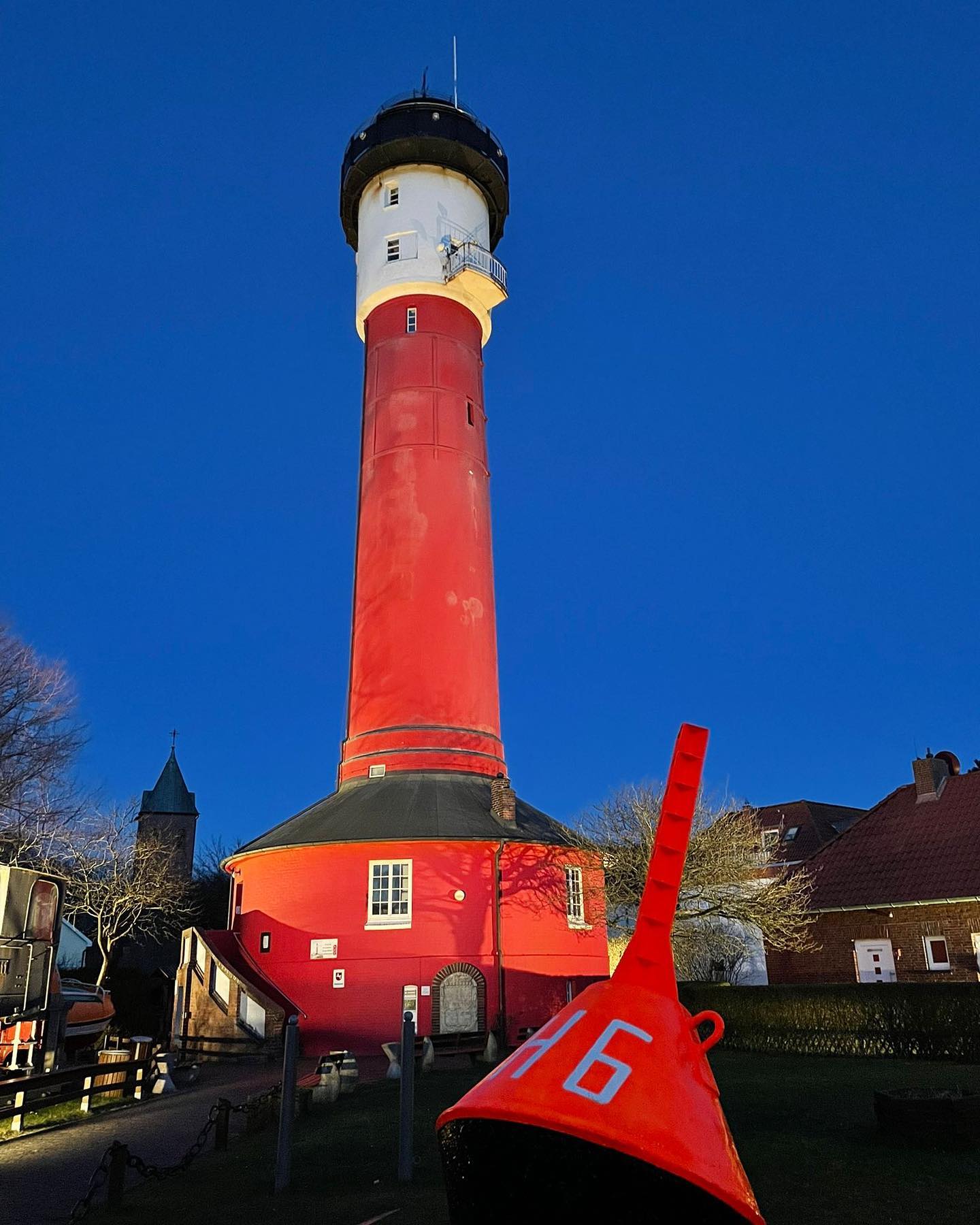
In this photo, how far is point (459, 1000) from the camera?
23.8 meters

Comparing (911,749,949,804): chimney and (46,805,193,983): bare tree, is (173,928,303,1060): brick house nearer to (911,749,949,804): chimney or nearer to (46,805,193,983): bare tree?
(46,805,193,983): bare tree

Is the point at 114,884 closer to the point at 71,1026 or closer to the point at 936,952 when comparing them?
the point at 71,1026

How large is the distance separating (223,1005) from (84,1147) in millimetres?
11639

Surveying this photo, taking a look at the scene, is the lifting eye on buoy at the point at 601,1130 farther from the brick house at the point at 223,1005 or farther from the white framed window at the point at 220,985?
the white framed window at the point at 220,985

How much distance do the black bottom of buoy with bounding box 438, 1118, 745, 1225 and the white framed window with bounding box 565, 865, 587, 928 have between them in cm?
2349

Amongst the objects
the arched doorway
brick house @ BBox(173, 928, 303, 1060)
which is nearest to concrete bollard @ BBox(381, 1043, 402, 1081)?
the arched doorway

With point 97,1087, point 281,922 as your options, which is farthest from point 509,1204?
point 281,922

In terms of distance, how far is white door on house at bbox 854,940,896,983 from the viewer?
2588 cm

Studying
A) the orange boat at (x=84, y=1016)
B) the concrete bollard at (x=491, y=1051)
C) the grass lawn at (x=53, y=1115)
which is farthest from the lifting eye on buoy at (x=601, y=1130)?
the orange boat at (x=84, y=1016)

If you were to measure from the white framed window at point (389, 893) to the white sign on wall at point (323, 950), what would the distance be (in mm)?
1028

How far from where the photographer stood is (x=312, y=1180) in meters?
9.70

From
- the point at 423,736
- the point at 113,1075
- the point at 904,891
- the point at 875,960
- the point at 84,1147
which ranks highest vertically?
the point at 423,736

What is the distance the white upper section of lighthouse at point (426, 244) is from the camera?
31.9m

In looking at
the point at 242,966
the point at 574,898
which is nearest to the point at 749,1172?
the point at 574,898
